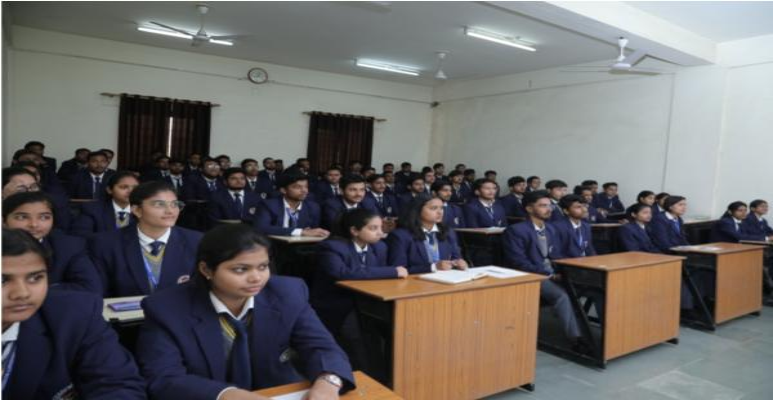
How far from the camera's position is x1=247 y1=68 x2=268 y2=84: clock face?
10.1 meters

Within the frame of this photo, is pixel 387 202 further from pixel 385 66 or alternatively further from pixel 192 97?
pixel 192 97

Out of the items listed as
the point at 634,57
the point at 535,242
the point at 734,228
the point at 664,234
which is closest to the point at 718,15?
the point at 634,57

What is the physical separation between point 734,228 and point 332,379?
643 cm

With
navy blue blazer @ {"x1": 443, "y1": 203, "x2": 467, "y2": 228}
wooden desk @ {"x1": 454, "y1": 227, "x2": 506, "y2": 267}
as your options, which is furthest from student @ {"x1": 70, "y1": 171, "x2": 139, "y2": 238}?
navy blue blazer @ {"x1": 443, "y1": 203, "x2": 467, "y2": 228}

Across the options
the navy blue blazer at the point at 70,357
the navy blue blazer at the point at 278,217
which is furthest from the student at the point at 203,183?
the navy blue blazer at the point at 70,357

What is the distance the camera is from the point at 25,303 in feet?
4.30

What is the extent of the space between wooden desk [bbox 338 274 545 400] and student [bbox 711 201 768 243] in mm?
4444

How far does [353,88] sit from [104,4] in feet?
17.5

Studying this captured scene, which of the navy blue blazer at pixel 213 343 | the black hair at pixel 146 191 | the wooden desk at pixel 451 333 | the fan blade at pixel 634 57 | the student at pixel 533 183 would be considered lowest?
the wooden desk at pixel 451 333

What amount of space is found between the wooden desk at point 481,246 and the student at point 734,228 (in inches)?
115

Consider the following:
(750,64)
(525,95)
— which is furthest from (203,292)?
(525,95)

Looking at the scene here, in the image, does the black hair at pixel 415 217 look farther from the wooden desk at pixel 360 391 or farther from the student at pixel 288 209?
the wooden desk at pixel 360 391

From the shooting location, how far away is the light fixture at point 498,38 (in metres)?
7.08

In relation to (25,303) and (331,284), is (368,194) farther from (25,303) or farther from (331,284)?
(25,303)
